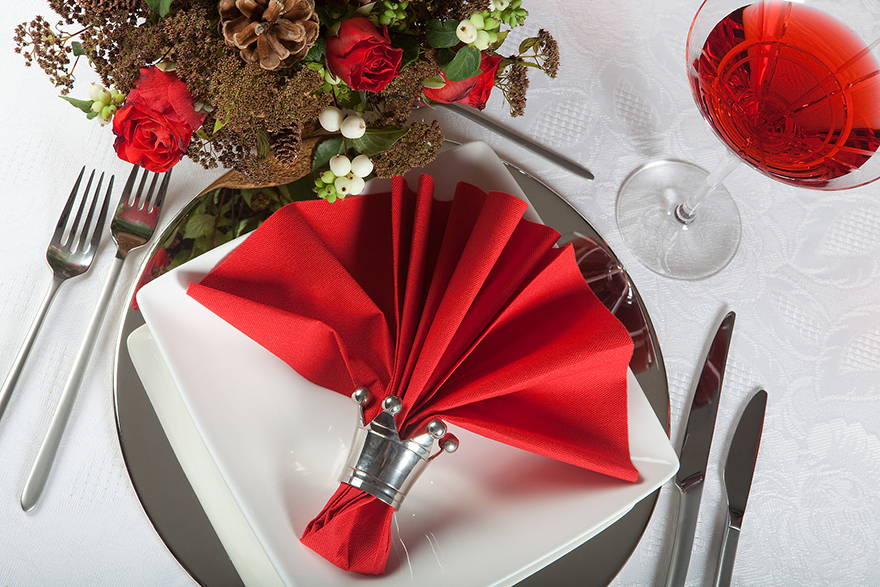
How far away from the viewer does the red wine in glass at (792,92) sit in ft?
1.88

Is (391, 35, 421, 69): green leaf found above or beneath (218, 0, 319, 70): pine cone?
above

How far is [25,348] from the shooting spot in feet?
1.94

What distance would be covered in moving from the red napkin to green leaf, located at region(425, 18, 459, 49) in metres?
0.12

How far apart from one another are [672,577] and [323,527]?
0.39m

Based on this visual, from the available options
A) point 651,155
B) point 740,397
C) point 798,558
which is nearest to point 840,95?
point 651,155

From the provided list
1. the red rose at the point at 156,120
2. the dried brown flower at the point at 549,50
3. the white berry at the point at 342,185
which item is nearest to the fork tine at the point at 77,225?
the red rose at the point at 156,120

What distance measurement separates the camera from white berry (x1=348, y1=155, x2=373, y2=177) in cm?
53

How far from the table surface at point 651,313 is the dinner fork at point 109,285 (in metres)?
0.01

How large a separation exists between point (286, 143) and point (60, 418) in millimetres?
374

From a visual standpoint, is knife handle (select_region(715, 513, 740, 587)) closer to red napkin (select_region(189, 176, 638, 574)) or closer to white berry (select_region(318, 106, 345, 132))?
red napkin (select_region(189, 176, 638, 574))

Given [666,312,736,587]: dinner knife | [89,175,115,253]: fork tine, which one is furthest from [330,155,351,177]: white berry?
[666,312,736,587]: dinner knife

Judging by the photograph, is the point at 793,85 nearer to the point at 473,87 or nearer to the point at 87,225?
the point at 473,87

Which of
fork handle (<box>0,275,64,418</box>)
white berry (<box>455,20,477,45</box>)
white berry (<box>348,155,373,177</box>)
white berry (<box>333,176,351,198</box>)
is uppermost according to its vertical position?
white berry (<box>455,20,477,45</box>)

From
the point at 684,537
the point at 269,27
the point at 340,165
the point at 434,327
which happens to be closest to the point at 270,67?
the point at 269,27
